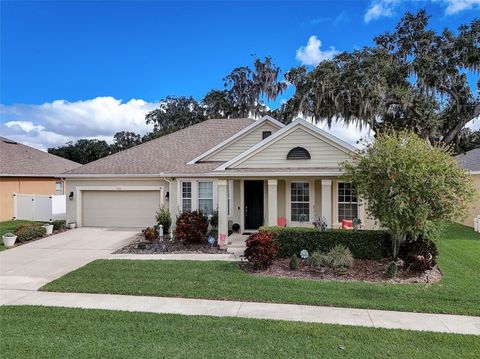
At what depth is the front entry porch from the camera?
1249 cm

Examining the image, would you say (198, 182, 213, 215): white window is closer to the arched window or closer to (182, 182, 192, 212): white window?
(182, 182, 192, 212): white window

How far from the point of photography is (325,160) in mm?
12883

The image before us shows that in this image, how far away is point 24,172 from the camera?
70.5ft

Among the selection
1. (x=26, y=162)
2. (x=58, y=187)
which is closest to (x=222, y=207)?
(x=58, y=187)

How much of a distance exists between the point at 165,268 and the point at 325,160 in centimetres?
728

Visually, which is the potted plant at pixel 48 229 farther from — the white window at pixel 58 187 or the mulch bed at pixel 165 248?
the white window at pixel 58 187

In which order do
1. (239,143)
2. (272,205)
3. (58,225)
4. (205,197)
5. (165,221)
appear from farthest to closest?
1. (239,143)
2. (58,225)
3. (205,197)
4. (165,221)
5. (272,205)

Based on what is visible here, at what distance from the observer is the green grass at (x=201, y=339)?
486 cm

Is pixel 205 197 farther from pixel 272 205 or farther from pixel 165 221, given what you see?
pixel 272 205

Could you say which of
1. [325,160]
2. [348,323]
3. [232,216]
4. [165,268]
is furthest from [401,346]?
[232,216]

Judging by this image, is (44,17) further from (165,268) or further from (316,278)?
(316,278)

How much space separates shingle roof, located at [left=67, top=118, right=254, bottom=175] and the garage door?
122cm

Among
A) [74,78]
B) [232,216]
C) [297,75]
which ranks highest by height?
[297,75]

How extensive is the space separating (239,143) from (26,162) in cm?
1660
